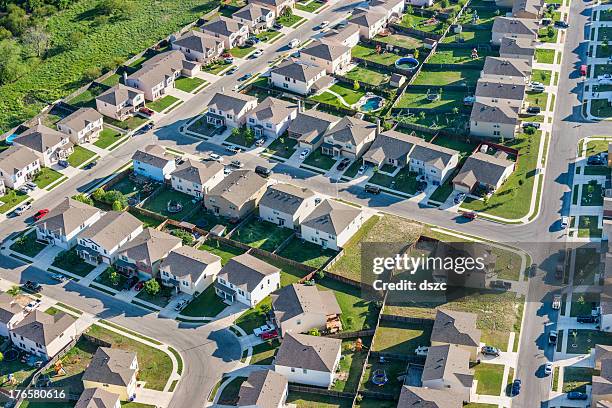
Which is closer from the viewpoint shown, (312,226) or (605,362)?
(605,362)

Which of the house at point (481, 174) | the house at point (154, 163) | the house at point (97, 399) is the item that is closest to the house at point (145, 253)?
the house at point (154, 163)

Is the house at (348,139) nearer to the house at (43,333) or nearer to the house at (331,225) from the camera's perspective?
the house at (331,225)

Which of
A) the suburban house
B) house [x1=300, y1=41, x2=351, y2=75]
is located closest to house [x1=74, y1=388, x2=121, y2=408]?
the suburban house

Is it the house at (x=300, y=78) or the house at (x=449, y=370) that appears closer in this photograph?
the house at (x=449, y=370)

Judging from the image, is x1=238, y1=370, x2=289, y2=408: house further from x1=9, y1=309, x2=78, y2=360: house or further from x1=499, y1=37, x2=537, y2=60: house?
x1=499, y1=37, x2=537, y2=60: house

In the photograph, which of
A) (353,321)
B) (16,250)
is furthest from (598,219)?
(16,250)

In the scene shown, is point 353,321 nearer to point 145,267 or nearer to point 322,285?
point 322,285

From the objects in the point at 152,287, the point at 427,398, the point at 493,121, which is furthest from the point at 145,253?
the point at 493,121
